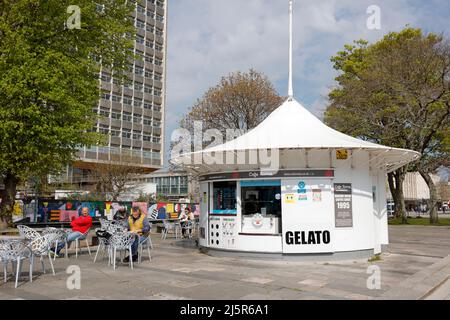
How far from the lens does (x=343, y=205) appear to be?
12328 mm

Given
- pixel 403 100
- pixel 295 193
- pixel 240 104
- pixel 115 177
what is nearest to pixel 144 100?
pixel 115 177

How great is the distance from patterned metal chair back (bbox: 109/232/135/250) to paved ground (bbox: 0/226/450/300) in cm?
61

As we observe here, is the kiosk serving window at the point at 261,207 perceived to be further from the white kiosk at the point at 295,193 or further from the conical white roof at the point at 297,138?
the conical white roof at the point at 297,138

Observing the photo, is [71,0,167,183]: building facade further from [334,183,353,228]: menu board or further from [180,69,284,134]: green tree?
[334,183,353,228]: menu board

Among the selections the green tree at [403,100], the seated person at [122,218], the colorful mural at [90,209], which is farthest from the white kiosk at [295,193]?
the green tree at [403,100]

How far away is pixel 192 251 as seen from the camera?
1492 cm

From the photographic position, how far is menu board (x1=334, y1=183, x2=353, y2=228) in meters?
12.2

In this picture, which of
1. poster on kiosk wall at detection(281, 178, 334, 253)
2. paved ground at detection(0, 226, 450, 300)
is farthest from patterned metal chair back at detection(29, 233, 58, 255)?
poster on kiosk wall at detection(281, 178, 334, 253)

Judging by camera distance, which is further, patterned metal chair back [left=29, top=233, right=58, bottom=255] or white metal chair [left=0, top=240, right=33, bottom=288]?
patterned metal chair back [left=29, top=233, right=58, bottom=255]

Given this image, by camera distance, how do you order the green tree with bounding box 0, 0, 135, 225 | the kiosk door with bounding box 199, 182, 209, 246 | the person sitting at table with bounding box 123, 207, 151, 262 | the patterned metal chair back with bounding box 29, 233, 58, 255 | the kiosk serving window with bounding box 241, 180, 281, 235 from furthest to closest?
1. the green tree with bounding box 0, 0, 135, 225
2. the kiosk door with bounding box 199, 182, 209, 246
3. the kiosk serving window with bounding box 241, 180, 281, 235
4. the person sitting at table with bounding box 123, 207, 151, 262
5. the patterned metal chair back with bounding box 29, 233, 58, 255

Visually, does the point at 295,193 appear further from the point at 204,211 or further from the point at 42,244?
the point at 42,244

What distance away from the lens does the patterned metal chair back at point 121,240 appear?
10.5 m

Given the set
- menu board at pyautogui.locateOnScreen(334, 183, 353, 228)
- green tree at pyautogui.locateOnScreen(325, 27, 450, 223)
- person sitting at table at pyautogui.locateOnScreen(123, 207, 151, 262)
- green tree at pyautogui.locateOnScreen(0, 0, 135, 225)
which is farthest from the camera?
green tree at pyautogui.locateOnScreen(325, 27, 450, 223)

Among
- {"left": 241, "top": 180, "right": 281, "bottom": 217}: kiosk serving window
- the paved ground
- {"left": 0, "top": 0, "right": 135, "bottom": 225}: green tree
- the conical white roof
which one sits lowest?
the paved ground
